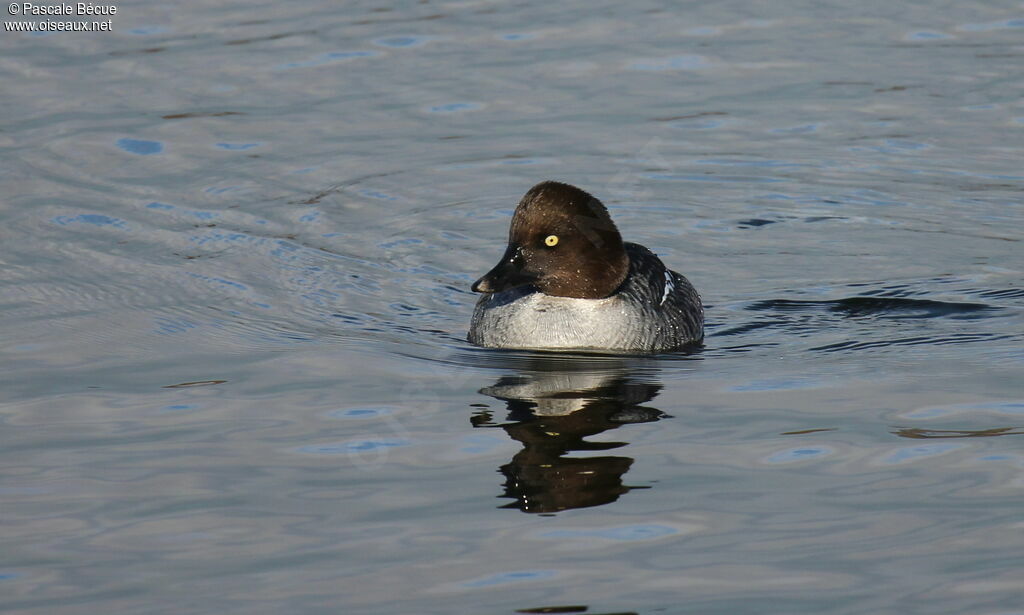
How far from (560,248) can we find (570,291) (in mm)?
379

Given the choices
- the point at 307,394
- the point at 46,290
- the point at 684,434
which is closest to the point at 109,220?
the point at 46,290

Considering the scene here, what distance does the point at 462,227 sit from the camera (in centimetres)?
1338

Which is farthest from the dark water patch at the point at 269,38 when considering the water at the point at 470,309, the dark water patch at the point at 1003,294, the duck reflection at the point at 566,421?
the dark water patch at the point at 1003,294

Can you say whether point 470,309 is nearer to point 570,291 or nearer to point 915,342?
point 570,291

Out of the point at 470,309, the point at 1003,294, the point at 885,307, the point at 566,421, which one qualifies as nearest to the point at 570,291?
the point at 470,309

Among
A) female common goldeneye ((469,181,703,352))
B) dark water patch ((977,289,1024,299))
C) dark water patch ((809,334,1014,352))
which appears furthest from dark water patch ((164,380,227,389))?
dark water patch ((977,289,1024,299))

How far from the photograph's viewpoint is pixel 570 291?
10047mm

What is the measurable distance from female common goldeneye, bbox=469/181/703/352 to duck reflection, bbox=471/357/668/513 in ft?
0.94

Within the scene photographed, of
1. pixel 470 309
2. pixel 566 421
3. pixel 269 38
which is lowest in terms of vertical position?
pixel 470 309

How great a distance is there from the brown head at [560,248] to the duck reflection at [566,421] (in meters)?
0.56

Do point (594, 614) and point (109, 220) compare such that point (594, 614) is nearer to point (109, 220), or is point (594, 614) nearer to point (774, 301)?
point (774, 301)

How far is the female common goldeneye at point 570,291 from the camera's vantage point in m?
9.69

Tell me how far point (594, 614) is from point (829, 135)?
10.0m

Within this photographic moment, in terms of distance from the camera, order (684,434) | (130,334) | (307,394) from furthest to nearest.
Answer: (130,334), (307,394), (684,434)
